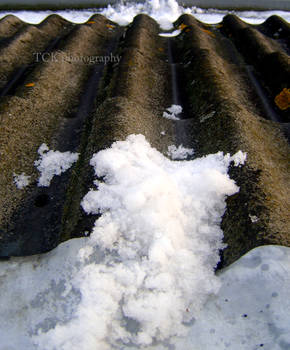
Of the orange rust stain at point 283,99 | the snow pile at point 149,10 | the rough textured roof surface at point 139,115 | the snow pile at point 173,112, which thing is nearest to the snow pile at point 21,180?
the rough textured roof surface at point 139,115

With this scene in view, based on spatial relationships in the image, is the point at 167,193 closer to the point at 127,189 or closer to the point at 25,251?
the point at 127,189

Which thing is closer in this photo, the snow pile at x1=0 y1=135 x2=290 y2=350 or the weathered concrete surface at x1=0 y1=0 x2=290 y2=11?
the snow pile at x1=0 y1=135 x2=290 y2=350

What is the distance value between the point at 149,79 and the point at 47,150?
3.75 ft

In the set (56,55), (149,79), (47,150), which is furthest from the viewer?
(56,55)

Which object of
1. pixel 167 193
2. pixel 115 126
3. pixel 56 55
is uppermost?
pixel 56 55

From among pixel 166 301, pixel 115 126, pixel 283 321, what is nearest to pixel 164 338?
pixel 166 301

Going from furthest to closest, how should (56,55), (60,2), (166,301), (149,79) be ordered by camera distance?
(60,2), (56,55), (149,79), (166,301)

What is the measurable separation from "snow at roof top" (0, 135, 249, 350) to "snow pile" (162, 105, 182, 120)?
722 mm

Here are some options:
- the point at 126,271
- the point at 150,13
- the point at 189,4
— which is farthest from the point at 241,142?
the point at 189,4

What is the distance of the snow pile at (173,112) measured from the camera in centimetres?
203

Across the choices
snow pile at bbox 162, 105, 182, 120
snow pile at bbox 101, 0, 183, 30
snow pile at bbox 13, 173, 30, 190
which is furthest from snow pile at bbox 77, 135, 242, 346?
snow pile at bbox 101, 0, 183, 30

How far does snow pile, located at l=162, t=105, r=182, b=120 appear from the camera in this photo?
6.66ft

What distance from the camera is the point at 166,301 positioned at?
3.34 feet

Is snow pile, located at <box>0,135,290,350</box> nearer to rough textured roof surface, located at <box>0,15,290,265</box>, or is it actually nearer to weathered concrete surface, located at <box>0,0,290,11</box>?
rough textured roof surface, located at <box>0,15,290,265</box>
